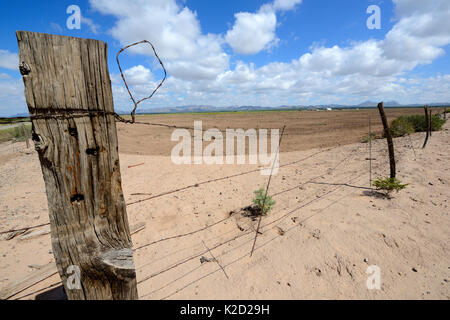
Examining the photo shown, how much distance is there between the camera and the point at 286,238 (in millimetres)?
3572

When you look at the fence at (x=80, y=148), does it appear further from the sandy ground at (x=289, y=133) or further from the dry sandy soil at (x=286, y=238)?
the sandy ground at (x=289, y=133)

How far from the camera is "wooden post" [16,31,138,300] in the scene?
111cm

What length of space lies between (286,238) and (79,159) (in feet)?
11.0

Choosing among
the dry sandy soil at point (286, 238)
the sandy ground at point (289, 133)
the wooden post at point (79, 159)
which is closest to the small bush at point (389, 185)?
the dry sandy soil at point (286, 238)

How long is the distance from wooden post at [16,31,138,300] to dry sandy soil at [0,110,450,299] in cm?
162

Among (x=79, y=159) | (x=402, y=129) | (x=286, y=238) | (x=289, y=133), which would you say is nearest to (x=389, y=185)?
(x=286, y=238)

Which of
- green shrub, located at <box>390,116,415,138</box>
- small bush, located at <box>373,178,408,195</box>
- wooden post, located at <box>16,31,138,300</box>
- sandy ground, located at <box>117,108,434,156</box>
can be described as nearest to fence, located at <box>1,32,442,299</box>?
wooden post, located at <box>16,31,138,300</box>

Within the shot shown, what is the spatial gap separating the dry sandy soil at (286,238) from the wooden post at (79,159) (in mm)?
1615

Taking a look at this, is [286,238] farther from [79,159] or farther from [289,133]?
[289,133]

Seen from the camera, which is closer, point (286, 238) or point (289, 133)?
point (286, 238)

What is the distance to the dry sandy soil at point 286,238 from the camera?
2.71 meters

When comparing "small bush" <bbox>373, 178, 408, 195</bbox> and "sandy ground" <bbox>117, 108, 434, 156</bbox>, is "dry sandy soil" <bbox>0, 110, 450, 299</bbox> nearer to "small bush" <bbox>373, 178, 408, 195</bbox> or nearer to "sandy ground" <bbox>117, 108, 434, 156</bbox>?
"small bush" <bbox>373, 178, 408, 195</bbox>

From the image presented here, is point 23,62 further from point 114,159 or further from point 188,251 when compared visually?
point 188,251
